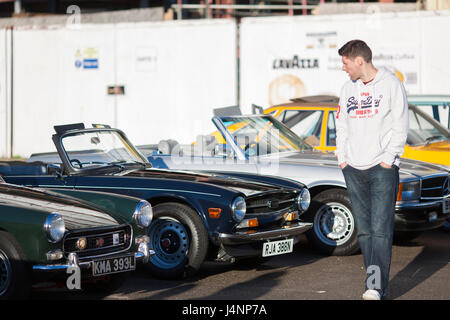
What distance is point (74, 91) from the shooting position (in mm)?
18203

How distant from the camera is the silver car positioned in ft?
27.5

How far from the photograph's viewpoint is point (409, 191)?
8.30 meters

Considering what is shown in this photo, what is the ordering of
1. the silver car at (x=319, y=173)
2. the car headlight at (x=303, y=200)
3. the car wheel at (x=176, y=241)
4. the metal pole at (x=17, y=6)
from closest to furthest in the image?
1. the car wheel at (x=176, y=241)
2. the car headlight at (x=303, y=200)
3. the silver car at (x=319, y=173)
4. the metal pole at (x=17, y=6)

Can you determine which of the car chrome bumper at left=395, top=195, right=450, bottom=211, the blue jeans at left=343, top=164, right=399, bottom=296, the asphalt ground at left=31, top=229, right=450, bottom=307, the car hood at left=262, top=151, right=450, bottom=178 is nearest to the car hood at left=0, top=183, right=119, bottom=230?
the asphalt ground at left=31, top=229, right=450, bottom=307

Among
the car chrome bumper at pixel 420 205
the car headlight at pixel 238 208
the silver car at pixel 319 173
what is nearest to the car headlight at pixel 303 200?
the silver car at pixel 319 173

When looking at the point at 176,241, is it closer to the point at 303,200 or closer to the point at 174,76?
the point at 303,200

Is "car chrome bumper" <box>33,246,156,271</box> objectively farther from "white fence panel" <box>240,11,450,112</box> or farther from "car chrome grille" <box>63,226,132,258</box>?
"white fence panel" <box>240,11,450,112</box>

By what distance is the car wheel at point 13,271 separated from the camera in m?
5.67

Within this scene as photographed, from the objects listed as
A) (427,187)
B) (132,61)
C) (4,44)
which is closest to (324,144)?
(427,187)

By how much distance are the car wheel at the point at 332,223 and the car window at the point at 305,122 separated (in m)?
1.80

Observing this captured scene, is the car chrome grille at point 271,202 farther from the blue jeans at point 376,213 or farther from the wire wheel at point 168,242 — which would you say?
the blue jeans at point 376,213

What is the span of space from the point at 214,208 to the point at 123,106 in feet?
36.6

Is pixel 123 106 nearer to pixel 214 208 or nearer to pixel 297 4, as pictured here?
pixel 297 4
